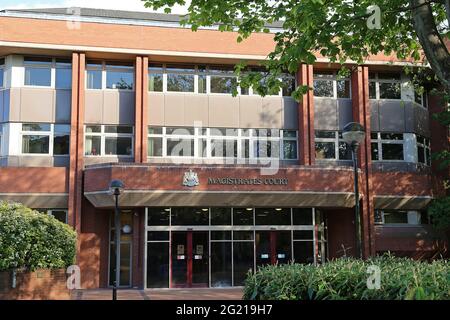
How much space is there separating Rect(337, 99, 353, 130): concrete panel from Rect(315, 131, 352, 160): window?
57 centimetres

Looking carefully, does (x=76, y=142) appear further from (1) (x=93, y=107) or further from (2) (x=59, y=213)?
(2) (x=59, y=213)

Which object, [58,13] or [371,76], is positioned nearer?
[58,13]

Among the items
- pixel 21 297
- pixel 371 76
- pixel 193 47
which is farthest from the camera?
pixel 371 76

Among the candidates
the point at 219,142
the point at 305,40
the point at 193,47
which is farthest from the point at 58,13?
the point at 305,40

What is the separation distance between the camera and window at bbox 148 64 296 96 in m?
26.2

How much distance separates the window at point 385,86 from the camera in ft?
91.1

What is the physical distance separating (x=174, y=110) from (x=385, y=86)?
10.2 m

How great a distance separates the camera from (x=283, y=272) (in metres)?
9.07

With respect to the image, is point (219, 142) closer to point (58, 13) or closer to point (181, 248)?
point (181, 248)

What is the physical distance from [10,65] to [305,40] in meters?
17.7

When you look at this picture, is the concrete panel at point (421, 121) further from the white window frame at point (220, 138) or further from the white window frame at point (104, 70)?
the white window frame at point (104, 70)

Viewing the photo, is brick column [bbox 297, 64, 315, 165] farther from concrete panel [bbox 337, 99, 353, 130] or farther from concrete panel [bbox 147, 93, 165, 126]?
concrete panel [bbox 147, 93, 165, 126]

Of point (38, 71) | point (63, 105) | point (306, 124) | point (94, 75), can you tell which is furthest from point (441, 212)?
point (38, 71)

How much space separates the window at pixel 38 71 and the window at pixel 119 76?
255 centimetres
